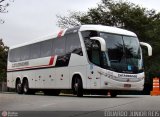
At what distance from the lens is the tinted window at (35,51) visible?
30109 mm

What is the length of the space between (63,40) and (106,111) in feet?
41.4

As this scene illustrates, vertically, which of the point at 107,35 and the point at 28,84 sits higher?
the point at 107,35

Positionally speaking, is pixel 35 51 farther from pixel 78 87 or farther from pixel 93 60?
pixel 93 60

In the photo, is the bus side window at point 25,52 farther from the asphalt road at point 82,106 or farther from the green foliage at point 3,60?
the green foliage at point 3,60

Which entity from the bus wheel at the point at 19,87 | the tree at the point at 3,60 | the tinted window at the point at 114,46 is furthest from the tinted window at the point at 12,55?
the tree at the point at 3,60

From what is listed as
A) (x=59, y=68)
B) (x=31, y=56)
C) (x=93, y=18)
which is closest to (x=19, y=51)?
(x=31, y=56)

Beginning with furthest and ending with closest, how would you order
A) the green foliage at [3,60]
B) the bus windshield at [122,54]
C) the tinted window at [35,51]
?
the green foliage at [3,60], the tinted window at [35,51], the bus windshield at [122,54]

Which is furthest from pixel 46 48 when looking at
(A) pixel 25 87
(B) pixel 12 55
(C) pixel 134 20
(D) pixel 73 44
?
(C) pixel 134 20

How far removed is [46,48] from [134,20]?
30142 mm

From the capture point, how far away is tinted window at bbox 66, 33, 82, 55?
24.7m

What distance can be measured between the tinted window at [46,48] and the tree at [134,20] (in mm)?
26282

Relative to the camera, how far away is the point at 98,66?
76.9ft

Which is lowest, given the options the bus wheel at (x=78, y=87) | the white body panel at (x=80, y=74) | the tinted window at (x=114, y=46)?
the bus wheel at (x=78, y=87)

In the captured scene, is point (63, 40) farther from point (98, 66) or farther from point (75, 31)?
point (98, 66)
